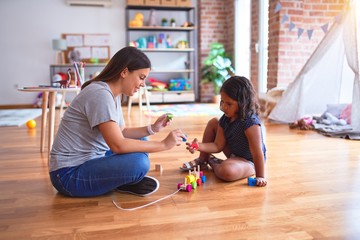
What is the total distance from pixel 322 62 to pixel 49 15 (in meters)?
4.56

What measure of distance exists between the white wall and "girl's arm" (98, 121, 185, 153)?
5.11m

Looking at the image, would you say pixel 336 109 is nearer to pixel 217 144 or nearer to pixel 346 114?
pixel 346 114

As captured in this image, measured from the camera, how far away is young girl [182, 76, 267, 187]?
66.7 inches

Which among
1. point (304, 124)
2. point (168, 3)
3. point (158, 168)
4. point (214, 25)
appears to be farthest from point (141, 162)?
point (214, 25)

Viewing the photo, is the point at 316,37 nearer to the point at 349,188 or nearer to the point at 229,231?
the point at 349,188

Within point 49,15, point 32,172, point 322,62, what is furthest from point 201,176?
point 49,15

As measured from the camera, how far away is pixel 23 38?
5898mm

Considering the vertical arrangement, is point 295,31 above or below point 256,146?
Answer: above

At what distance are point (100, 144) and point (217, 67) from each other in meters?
4.50

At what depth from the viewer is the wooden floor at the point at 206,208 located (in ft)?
4.01

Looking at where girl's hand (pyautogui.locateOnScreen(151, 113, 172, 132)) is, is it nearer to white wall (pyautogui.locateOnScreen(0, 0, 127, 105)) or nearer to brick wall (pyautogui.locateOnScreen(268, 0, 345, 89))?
brick wall (pyautogui.locateOnScreen(268, 0, 345, 89))

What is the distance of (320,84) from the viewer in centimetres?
373

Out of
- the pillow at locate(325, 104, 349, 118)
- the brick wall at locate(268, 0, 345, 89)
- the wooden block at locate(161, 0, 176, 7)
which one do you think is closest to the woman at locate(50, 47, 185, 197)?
the pillow at locate(325, 104, 349, 118)

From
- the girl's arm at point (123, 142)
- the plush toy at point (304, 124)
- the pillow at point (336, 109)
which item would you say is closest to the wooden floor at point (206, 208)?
the girl's arm at point (123, 142)
